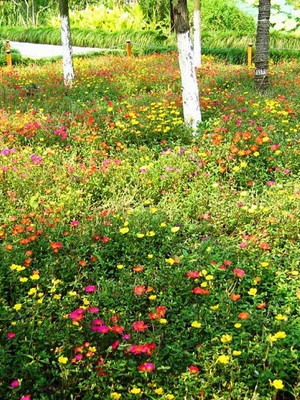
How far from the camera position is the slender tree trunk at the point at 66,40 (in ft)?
36.4

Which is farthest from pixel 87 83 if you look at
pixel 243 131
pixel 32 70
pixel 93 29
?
pixel 93 29

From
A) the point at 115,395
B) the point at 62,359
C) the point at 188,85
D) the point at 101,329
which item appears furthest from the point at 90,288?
the point at 188,85

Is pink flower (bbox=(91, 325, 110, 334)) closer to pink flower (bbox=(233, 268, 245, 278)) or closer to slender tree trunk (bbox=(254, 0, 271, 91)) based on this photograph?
pink flower (bbox=(233, 268, 245, 278))

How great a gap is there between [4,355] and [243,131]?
A: 463 cm

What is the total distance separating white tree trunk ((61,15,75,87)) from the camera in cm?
1119

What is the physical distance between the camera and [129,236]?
16.0ft

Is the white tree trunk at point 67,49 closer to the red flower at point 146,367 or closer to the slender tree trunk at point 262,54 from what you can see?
the slender tree trunk at point 262,54

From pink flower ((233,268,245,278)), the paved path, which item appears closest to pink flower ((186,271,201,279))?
pink flower ((233,268,245,278))

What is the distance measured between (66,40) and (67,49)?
17 centimetres

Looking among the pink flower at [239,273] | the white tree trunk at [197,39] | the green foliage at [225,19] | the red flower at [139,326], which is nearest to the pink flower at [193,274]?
the pink flower at [239,273]

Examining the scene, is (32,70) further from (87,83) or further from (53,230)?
(53,230)

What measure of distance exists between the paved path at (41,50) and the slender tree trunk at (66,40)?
23.5 ft

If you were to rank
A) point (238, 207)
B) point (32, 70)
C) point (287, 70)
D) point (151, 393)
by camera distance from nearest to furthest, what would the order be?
point (151, 393) < point (238, 207) < point (287, 70) < point (32, 70)

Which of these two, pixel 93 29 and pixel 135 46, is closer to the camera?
pixel 135 46
